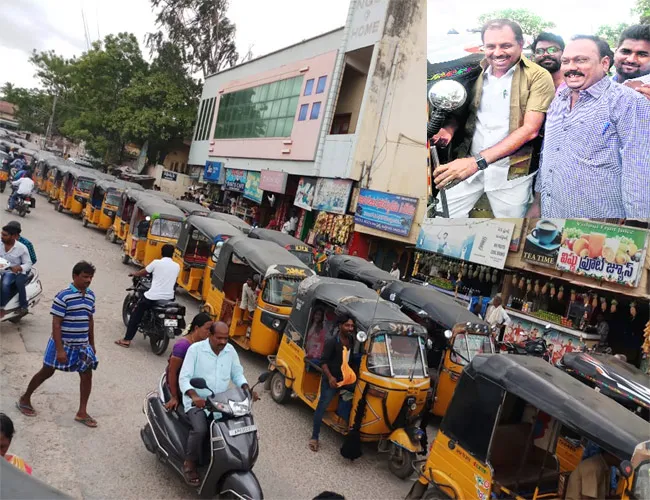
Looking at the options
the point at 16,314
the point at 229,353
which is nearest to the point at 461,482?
Result: the point at 229,353

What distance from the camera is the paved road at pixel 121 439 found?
5129 millimetres

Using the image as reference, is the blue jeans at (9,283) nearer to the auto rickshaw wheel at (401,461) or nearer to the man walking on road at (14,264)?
the man walking on road at (14,264)

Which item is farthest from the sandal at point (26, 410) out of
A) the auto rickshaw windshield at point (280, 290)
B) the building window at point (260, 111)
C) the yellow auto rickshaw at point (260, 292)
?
the building window at point (260, 111)

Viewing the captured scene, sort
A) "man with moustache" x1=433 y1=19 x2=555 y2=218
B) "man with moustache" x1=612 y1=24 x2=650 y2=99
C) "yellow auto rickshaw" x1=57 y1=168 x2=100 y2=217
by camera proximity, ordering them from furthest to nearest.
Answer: "yellow auto rickshaw" x1=57 y1=168 x2=100 y2=217
"man with moustache" x1=433 y1=19 x2=555 y2=218
"man with moustache" x1=612 y1=24 x2=650 y2=99

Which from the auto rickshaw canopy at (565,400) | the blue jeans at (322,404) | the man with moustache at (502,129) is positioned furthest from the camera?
the man with moustache at (502,129)

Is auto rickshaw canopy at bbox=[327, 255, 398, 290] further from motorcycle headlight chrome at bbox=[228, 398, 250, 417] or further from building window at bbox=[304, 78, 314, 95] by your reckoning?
building window at bbox=[304, 78, 314, 95]

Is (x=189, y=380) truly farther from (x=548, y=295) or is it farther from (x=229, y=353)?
(x=548, y=295)

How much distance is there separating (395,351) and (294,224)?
66.3 feet

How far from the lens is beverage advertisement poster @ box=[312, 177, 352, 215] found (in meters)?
22.8

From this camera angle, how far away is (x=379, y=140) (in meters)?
22.6

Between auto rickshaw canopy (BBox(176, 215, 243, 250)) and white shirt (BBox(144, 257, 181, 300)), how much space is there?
3.84m

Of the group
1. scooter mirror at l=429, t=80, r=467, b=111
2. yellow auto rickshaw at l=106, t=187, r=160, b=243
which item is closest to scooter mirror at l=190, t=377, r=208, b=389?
yellow auto rickshaw at l=106, t=187, r=160, b=243

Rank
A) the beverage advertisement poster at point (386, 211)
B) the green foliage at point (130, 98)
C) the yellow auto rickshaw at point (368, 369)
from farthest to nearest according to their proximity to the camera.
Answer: the green foliage at point (130, 98)
the beverage advertisement poster at point (386, 211)
the yellow auto rickshaw at point (368, 369)

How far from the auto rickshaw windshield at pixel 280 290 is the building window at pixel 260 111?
1853 cm
